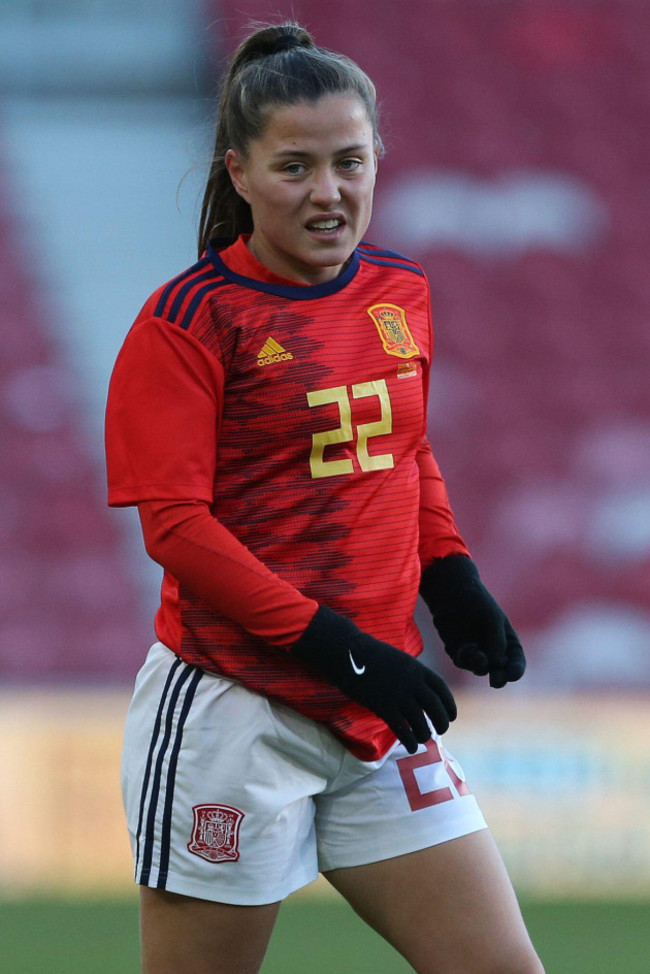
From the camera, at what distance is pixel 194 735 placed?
72.5 inches

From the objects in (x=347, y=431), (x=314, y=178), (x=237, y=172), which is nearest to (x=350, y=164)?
(x=314, y=178)

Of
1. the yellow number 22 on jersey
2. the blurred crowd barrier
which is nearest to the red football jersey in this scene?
the yellow number 22 on jersey

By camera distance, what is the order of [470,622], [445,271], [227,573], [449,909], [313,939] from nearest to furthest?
[227,573], [449,909], [470,622], [313,939], [445,271]

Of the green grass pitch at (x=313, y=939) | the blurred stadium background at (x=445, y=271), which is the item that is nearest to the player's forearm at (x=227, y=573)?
the green grass pitch at (x=313, y=939)

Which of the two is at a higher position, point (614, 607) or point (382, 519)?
point (382, 519)

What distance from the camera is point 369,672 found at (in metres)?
1.74

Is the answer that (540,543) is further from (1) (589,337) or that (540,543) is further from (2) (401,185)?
(2) (401,185)

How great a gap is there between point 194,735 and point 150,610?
3.81 metres

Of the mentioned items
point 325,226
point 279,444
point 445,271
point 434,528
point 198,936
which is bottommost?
point 198,936

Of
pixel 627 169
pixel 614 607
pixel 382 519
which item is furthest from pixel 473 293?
pixel 382 519

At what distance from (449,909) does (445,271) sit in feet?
15.6

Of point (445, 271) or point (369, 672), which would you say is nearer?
point (369, 672)

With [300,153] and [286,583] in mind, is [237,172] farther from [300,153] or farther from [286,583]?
[286,583]

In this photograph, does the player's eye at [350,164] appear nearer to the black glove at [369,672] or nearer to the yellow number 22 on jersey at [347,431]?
the yellow number 22 on jersey at [347,431]
